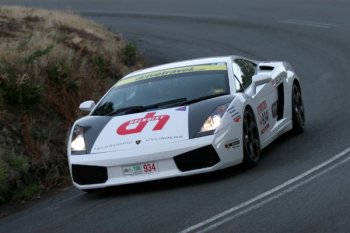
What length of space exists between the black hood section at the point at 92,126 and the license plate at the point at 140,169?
21.2 inches

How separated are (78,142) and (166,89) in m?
1.33

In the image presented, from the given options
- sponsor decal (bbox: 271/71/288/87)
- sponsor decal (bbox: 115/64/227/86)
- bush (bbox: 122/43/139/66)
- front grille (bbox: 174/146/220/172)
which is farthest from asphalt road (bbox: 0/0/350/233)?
bush (bbox: 122/43/139/66)

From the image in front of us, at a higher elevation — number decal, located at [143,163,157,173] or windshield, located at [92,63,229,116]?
windshield, located at [92,63,229,116]

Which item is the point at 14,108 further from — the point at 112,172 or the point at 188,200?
the point at 188,200

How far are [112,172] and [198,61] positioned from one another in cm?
259

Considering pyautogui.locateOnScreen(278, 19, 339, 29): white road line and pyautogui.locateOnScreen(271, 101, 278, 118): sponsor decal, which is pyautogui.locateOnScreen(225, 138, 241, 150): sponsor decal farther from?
pyautogui.locateOnScreen(278, 19, 339, 29): white road line

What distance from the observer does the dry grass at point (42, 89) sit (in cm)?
1229

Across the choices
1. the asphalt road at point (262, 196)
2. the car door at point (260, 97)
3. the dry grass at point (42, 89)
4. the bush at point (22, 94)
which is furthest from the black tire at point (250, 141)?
the bush at point (22, 94)

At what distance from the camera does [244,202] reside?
8.81 metres

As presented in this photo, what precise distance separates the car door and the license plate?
5.58 ft

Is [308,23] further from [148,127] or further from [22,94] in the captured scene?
[148,127]

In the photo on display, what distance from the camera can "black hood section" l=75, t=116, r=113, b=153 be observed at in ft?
34.2

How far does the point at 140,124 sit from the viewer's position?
10.4 metres

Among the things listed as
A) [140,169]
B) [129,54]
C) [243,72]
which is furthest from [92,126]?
Result: [129,54]
